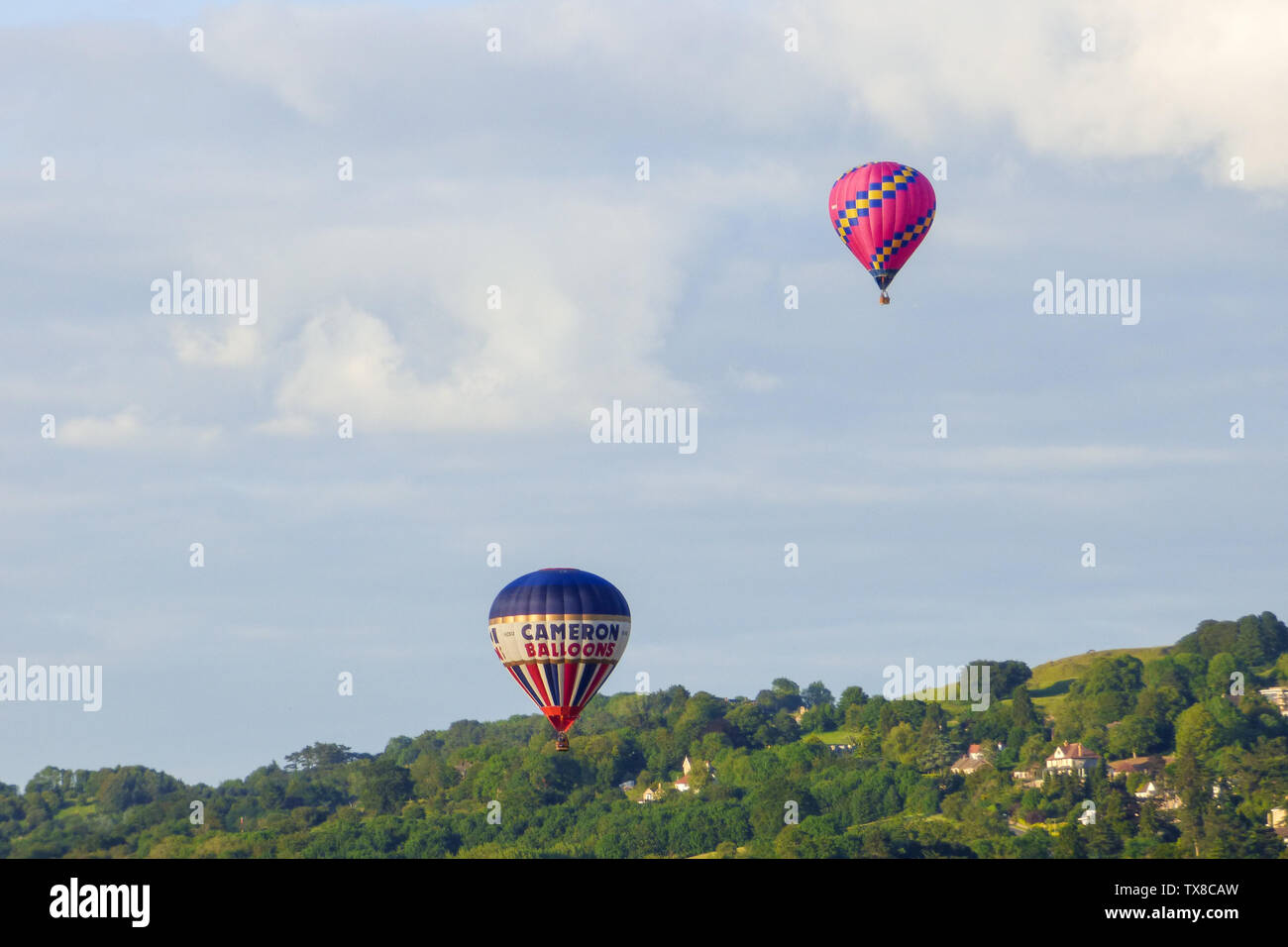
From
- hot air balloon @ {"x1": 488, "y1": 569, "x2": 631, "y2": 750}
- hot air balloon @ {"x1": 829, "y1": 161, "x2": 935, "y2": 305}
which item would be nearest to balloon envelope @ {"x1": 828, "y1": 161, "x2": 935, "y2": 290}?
hot air balloon @ {"x1": 829, "y1": 161, "x2": 935, "y2": 305}

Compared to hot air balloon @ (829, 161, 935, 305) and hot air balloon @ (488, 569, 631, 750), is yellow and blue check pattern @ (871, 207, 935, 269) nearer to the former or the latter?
hot air balloon @ (829, 161, 935, 305)

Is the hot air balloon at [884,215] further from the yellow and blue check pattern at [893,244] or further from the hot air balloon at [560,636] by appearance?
the hot air balloon at [560,636]

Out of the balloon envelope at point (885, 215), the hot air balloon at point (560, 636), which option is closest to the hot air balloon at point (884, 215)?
the balloon envelope at point (885, 215)

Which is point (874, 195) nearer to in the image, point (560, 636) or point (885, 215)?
point (885, 215)

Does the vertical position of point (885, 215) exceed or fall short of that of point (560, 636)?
it exceeds it

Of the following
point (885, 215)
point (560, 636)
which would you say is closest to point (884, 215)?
point (885, 215)
